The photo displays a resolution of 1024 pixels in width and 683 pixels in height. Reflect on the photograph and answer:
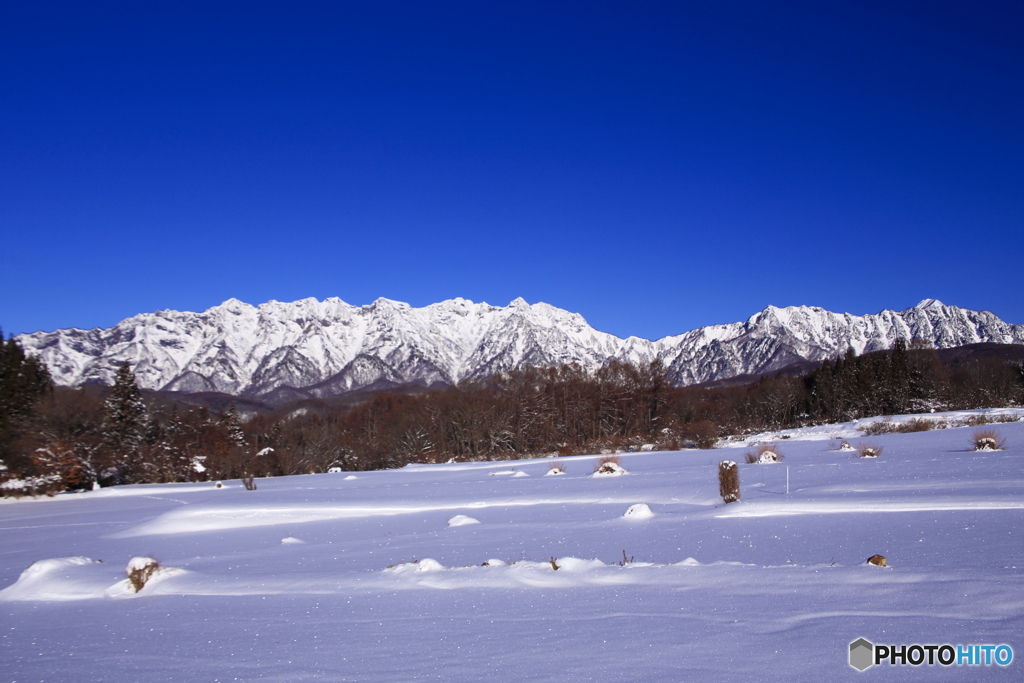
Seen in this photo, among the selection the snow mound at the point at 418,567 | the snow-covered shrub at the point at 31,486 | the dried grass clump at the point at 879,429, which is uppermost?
the dried grass clump at the point at 879,429

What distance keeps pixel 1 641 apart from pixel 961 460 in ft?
58.2

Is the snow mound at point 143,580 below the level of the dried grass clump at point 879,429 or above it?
below

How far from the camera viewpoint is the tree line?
34.7 metres

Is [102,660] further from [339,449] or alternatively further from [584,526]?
[339,449]

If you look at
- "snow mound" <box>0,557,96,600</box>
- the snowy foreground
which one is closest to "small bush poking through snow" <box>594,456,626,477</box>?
the snowy foreground

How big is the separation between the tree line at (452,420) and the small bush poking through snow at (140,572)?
27.2 metres

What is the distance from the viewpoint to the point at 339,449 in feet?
189

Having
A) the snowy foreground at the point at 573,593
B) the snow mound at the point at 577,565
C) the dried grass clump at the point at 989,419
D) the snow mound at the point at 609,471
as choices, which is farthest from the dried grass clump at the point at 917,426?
the snow mound at the point at 577,565

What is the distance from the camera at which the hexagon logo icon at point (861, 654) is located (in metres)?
3.64

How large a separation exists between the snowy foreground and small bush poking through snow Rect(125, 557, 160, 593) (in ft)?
0.40

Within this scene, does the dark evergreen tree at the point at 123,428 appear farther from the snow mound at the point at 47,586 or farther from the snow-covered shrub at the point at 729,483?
the snow-covered shrub at the point at 729,483

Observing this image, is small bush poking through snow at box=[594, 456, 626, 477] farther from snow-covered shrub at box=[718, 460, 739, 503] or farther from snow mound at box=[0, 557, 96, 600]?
snow mound at box=[0, 557, 96, 600]

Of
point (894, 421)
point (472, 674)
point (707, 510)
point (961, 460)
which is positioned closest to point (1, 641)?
point (472, 674)

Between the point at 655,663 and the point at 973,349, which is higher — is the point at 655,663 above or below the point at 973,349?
below
